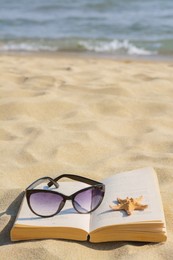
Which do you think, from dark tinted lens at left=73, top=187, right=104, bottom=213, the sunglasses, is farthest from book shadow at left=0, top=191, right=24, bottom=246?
dark tinted lens at left=73, top=187, right=104, bottom=213

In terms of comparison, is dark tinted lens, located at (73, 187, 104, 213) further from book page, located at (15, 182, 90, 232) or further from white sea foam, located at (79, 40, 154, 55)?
→ white sea foam, located at (79, 40, 154, 55)

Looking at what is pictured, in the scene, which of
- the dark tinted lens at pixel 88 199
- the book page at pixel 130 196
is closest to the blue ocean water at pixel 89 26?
the book page at pixel 130 196

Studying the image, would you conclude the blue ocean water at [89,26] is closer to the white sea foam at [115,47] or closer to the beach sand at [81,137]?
the white sea foam at [115,47]

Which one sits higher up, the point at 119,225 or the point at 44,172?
the point at 119,225

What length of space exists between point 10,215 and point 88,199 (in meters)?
0.29

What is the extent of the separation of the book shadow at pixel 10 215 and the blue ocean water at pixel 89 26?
17.0 feet

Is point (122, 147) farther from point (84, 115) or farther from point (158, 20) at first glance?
point (158, 20)

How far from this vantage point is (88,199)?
65.6 inches

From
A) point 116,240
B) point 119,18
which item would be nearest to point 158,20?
point 119,18

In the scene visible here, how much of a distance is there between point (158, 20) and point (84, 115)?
21.9 ft

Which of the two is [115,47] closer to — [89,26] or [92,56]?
[92,56]

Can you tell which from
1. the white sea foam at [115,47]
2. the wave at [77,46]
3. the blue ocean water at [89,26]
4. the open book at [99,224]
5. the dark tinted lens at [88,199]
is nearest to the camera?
the open book at [99,224]

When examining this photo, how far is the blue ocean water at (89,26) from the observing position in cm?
743

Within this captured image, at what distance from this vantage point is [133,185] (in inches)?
70.5
